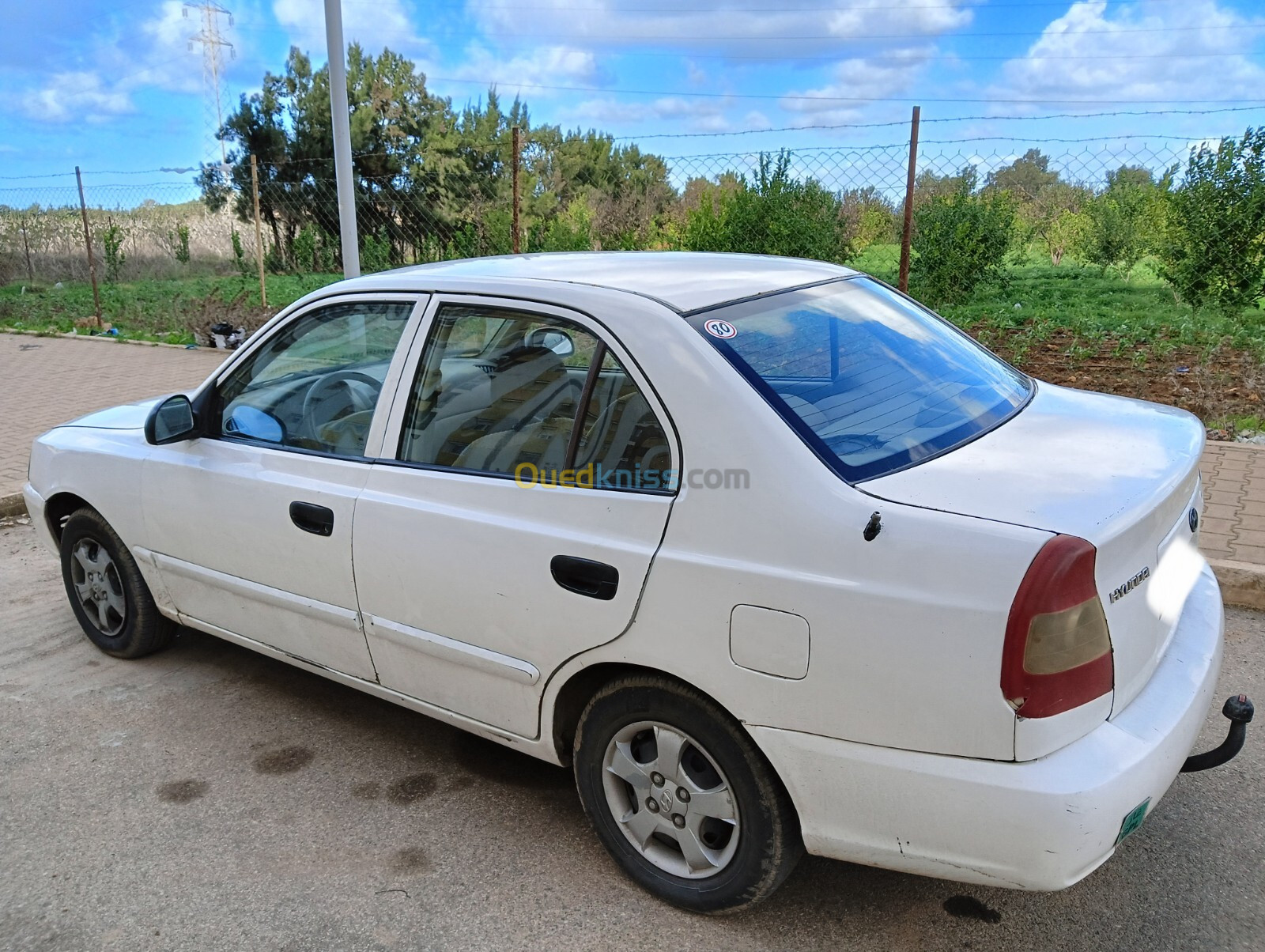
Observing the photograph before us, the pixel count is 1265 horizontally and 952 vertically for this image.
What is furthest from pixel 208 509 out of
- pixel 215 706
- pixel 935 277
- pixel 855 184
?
pixel 935 277

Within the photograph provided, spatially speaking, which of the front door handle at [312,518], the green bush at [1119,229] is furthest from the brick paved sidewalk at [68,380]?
the green bush at [1119,229]

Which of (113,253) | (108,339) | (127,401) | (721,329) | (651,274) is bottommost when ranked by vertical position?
(127,401)

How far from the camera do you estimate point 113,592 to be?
409cm

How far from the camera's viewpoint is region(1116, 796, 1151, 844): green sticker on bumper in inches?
80.7

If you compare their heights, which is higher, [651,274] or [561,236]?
[561,236]

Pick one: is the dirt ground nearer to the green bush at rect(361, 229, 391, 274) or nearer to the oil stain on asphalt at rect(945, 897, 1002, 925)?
the oil stain on asphalt at rect(945, 897, 1002, 925)

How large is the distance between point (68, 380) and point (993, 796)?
11.5 metres

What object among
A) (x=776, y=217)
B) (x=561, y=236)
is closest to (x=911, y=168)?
(x=776, y=217)

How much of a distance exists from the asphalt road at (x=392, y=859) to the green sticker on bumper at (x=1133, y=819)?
55 centimetres

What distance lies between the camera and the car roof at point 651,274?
8.96ft

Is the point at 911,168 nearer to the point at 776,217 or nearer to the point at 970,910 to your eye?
the point at 776,217

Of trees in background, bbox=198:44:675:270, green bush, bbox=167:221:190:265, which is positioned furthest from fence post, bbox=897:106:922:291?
green bush, bbox=167:221:190:265

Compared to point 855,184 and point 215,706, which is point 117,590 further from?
point 855,184

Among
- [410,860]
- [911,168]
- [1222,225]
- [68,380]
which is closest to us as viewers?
[410,860]
